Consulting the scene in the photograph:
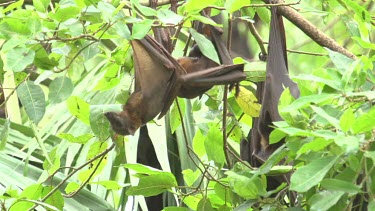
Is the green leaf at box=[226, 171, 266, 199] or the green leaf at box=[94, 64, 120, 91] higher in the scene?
the green leaf at box=[94, 64, 120, 91]

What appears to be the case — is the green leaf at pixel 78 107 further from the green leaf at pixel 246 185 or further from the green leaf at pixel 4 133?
the green leaf at pixel 246 185

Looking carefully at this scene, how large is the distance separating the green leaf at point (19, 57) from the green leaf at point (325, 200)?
55 centimetres

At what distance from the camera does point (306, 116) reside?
1487 millimetres

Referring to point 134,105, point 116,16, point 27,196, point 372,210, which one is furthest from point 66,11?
point 372,210

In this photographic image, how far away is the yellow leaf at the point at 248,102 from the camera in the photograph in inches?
76.8

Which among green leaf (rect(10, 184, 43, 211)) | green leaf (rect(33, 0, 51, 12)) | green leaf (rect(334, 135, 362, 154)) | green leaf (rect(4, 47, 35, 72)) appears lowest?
green leaf (rect(10, 184, 43, 211))

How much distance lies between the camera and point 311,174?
125cm

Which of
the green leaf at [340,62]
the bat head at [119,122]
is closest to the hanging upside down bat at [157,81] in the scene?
the bat head at [119,122]

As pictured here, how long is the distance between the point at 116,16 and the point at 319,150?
43cm

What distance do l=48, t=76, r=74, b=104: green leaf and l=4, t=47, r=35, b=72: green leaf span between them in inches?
6.7

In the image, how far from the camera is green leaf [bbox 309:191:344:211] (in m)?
1.28

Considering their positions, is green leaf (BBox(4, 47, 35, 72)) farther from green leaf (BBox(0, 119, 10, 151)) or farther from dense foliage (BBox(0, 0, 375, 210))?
green leaf (BBox(0, 119, 10, 151))

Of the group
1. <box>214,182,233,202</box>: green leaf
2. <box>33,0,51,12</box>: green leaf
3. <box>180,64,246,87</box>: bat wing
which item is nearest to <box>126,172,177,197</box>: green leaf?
<box>214,182,233,202</box>: green leaf

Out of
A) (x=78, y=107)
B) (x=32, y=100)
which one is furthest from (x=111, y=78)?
(x=32, y=100)
